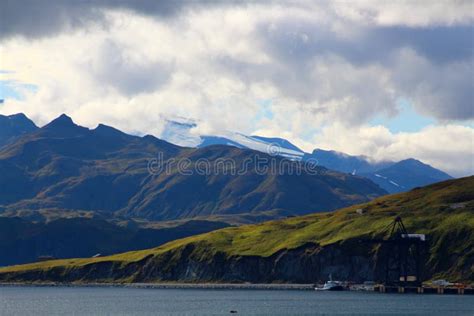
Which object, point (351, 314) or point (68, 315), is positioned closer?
point (351, 314)

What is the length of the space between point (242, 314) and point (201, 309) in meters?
17.3

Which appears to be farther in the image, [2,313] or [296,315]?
[2,313]

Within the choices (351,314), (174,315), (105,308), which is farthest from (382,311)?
(105,308)

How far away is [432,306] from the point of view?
619 ft

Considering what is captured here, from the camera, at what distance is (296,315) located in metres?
170

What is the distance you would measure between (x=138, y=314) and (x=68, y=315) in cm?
1490

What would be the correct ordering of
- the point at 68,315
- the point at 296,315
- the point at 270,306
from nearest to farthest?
1. the point at 296,315
2. the point at 68,315
3. the point at 270,306

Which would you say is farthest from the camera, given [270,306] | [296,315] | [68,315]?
[270,306]

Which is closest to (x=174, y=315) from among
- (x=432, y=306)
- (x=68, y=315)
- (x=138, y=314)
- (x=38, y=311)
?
(x=138, y=314)

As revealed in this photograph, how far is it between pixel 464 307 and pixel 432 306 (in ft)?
22.1

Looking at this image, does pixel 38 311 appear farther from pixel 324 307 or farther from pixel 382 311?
pixel 382 311

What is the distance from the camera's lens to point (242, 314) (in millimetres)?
174375

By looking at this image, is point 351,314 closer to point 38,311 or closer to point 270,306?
point 270,306

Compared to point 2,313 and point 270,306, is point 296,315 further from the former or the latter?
point 2,313
